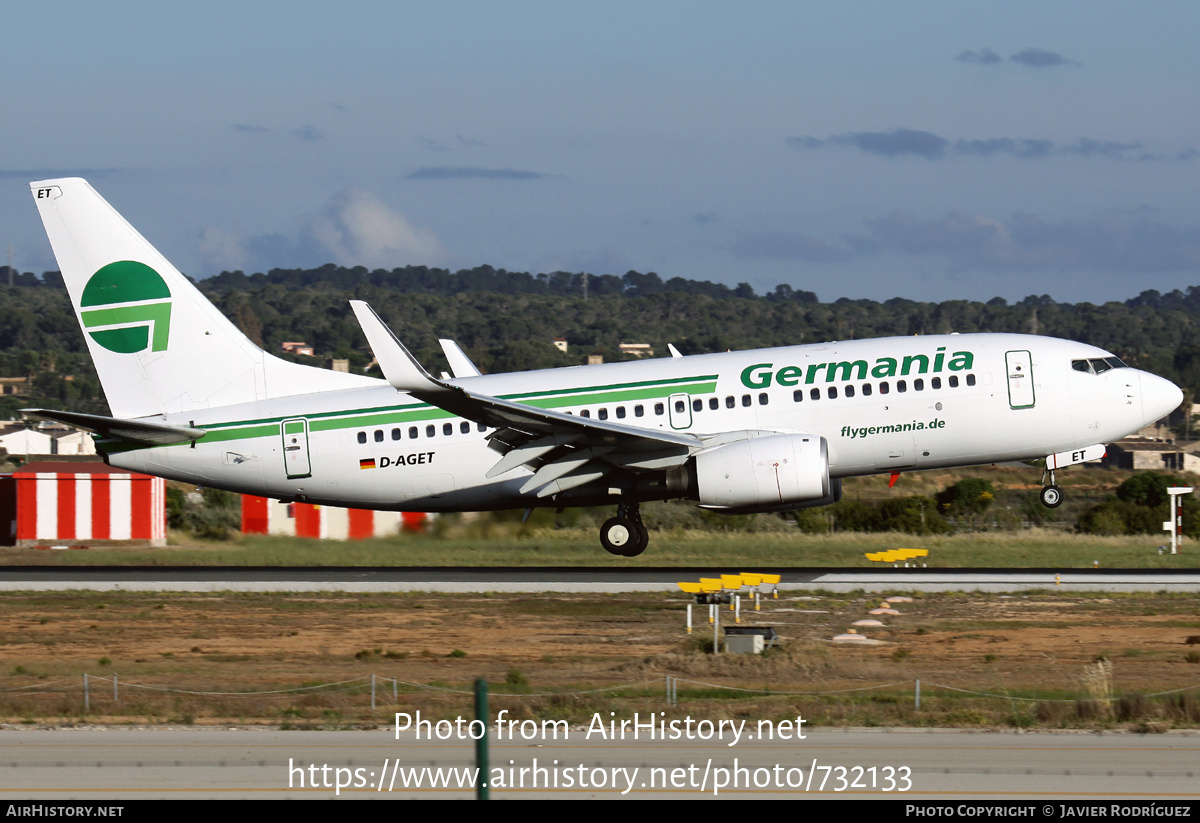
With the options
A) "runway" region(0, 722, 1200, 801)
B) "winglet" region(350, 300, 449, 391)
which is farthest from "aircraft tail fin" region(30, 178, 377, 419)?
"runway" region(0, 722, 1200, 801)

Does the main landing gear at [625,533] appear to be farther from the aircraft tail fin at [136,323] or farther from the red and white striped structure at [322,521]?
the aircraft tail fin at [136,323]

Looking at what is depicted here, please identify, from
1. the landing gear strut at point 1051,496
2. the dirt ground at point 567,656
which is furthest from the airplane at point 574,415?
the dirt ground at point 567,656

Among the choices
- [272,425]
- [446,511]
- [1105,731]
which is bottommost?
[1105,731]

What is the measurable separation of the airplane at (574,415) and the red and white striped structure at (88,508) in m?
14.3

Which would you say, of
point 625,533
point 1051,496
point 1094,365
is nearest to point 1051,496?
point 1051,496

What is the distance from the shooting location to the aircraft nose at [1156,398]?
31.7 metres

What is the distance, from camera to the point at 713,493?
1216 inches

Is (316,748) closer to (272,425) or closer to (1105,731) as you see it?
(1105,731)

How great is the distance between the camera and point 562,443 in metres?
31.4

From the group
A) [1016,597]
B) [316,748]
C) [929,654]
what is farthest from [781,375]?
[316,748]

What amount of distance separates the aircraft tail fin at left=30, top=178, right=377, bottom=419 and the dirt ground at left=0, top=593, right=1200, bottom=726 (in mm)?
5193

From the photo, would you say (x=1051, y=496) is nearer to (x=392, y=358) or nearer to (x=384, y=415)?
(x=392, y=358)

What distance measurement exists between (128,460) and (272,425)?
3.60 meters
